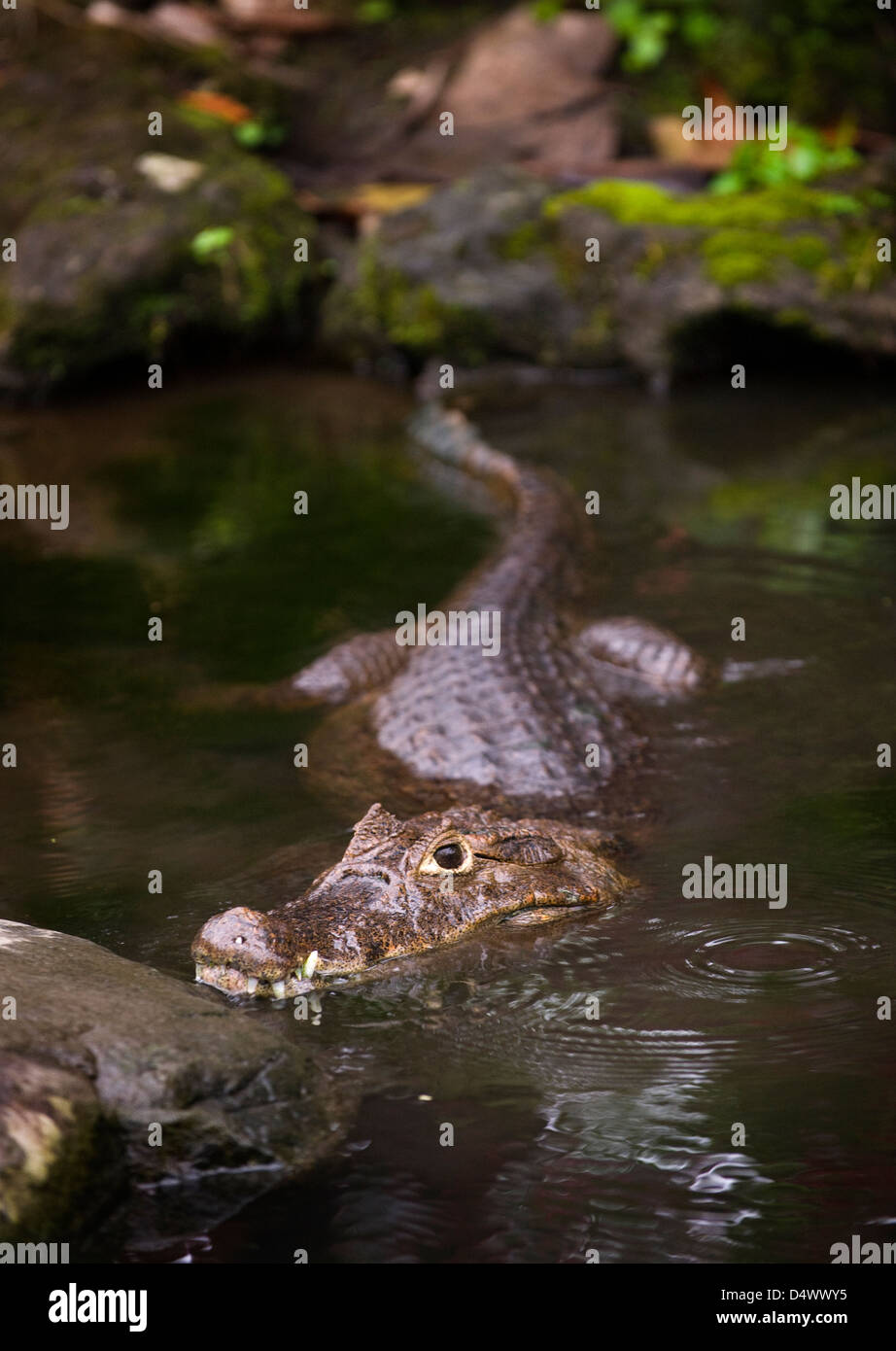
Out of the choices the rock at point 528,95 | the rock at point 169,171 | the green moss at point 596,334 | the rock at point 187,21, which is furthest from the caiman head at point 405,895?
the rock at point 187,21

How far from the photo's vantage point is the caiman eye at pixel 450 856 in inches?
167

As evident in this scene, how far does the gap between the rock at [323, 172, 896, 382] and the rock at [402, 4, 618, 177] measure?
1.76 m

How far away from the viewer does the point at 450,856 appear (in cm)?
426

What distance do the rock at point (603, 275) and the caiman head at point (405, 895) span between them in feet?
24.1

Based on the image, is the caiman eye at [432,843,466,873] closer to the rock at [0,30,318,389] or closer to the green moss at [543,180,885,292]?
the green moss at [543,180,885,292]

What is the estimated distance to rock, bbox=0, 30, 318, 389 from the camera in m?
11.4

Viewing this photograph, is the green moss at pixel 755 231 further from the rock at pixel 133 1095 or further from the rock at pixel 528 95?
the rock at pixel 133 1095

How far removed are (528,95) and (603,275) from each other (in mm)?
3907

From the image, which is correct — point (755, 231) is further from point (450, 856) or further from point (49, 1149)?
point (49, 1149)

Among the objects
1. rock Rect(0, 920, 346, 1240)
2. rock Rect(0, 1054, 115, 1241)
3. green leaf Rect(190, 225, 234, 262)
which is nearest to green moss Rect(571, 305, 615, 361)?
green leaf Rect(190, 225, 234, 262)

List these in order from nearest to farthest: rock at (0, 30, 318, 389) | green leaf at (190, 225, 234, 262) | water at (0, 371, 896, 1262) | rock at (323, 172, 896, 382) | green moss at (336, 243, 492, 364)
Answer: water at (0, 371, 896, 1262)
rock at (323, 172, 896, 382)
rock at (0, 30, 318, 389)
green moss at (336, 243, 492, 364)
green leaf at (190, 225, 234, 262)

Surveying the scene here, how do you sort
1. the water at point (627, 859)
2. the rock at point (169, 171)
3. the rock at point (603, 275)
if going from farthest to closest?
1. the rock at point (169, 171)
2. the rock at point (603, 275)
3. the water at point (627, 859)

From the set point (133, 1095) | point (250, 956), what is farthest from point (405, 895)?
point (133, 1095)
